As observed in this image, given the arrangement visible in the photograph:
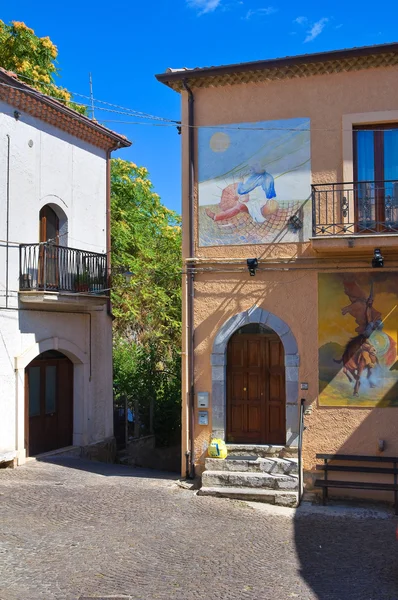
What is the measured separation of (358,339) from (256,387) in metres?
2.01

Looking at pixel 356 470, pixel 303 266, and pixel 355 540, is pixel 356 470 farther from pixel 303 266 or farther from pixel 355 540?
pixel 303 266

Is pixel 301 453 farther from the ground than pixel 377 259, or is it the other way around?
pixel 377 259

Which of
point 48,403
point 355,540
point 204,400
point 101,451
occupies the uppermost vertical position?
point 204,400

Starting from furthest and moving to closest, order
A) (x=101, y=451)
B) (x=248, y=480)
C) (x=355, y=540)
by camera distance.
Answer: (x=101, y=451)
(x=248, y=480)
(x=355, y=540)

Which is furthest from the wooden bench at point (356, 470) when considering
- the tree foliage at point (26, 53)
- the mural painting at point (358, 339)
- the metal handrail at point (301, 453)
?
the tree foliage at point (26, 53)

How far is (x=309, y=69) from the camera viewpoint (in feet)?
38.7

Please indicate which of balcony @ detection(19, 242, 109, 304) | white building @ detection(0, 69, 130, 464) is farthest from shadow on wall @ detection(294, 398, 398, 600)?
white building @ detection(0, 69, 130, 464)

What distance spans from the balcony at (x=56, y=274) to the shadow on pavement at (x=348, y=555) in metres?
6.94

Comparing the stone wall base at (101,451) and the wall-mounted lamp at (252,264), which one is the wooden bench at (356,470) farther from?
the stone wall base at (101,451)

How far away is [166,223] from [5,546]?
2039cm

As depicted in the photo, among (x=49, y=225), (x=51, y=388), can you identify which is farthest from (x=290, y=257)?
(x=51, y=388)

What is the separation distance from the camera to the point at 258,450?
11867 mm

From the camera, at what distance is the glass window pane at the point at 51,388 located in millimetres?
15523

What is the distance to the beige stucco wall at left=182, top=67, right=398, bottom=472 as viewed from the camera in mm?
11484
